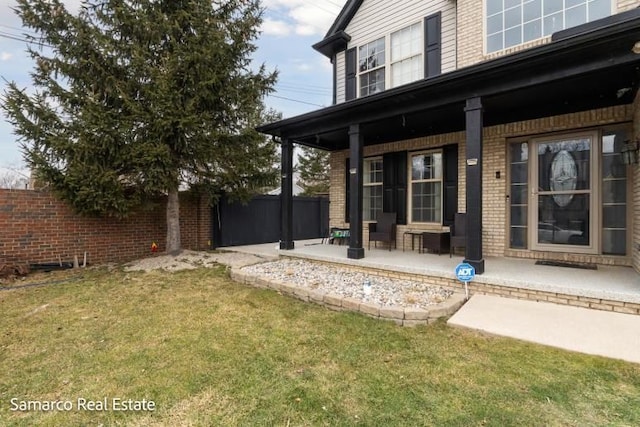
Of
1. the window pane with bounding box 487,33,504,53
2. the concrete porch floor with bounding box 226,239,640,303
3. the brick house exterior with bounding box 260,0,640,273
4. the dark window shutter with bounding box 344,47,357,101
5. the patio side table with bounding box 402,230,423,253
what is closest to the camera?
the concrete porch floor with bounding box 226,239,640,303

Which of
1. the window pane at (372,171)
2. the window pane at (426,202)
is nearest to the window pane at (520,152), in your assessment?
the window pane at (426,202)

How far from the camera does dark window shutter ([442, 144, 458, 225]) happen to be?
6.45 meters

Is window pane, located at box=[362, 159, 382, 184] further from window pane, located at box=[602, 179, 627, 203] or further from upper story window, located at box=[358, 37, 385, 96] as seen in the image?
window pane, located at box=[602, 179, 627, 203]

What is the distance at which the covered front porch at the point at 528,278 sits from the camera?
3516mm

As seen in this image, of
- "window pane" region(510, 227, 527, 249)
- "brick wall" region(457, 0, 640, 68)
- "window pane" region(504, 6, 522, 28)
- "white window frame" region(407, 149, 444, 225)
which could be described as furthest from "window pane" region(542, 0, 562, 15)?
"window pane" region(510, 227, 527, 249)

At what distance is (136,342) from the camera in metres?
3.12

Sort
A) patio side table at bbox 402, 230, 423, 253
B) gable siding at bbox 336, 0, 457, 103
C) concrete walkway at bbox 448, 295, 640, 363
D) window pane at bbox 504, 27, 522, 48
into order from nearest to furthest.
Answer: concrete walkway at bbox 448, 295, 640, 363 → window pane at bbox 504, 27, 522, 48 → gable siding at bbox 336, 0, 457, 103 → patio side table at bbox 402, 230, 423, 253

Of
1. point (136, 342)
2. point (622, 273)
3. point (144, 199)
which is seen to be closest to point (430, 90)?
point (622, 273)

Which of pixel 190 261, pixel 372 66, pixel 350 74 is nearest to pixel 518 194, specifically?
pixel 372 66

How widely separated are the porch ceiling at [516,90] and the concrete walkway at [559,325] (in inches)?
107

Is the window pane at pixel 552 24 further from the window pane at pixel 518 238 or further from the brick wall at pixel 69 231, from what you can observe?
the brick wall at pixel 69 231

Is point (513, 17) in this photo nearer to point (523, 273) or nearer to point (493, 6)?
point (493, 6)

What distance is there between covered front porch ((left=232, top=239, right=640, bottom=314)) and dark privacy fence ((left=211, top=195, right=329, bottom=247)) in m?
3.93

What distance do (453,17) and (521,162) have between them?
125 inches
